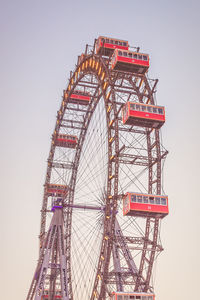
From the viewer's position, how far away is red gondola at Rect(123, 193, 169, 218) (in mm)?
27859

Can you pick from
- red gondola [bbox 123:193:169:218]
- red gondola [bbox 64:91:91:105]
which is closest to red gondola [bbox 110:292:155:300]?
red gondola [bbox 123:193:169:218]

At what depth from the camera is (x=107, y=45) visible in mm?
34969

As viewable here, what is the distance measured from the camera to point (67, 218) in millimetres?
43000

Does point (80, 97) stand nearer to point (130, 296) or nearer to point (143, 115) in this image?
point (143, 115)

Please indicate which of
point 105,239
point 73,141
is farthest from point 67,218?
point 105,239

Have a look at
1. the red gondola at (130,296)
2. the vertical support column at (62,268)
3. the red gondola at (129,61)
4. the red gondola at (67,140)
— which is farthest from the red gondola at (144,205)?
the red gondola at (67,140)

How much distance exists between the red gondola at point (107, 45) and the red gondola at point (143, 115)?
6.82 metres

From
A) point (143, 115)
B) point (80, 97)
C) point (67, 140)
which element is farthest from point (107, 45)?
point (67, 140)

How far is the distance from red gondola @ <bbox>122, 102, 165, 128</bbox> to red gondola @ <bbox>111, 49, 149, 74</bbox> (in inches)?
136

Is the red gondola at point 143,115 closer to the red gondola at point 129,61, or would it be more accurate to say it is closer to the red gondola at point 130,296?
the red gondola at point 129,61

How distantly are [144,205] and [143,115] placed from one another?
253 inches

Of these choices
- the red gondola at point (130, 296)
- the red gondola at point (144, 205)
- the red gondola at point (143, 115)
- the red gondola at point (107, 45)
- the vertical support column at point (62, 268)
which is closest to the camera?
the red gondola at point (130, 296)

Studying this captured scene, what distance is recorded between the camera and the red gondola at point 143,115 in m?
29.8

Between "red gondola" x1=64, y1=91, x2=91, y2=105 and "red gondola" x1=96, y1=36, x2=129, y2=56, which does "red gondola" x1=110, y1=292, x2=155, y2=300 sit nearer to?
"red gondola" x1=96, y1=36, x2=129, y2=56
